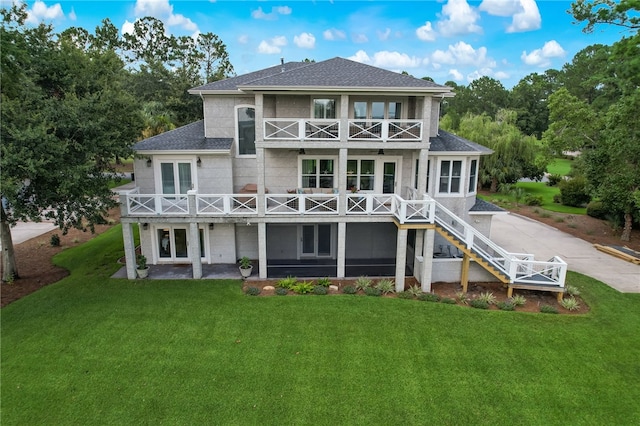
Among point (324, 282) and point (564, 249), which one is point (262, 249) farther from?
point (564, 249)

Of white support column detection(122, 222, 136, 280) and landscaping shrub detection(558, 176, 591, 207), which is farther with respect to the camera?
landscaping shrub detection(558, 176, 591, 207)

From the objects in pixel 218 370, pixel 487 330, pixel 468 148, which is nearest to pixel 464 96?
pixel 468 148

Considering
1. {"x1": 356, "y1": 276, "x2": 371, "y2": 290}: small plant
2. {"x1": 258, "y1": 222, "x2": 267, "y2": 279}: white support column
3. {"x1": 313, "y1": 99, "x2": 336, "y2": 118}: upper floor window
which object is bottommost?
{"x1": 356, "y1": 276, "x2": 371, "y2": 290}: small plant

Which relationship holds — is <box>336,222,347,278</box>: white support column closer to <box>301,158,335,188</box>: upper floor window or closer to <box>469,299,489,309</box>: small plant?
<box>301,158,335,188</box>: upper floor window

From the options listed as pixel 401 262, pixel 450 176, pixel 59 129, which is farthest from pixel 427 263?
pixel 59 129

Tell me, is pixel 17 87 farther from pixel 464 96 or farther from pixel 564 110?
pixel 464 96

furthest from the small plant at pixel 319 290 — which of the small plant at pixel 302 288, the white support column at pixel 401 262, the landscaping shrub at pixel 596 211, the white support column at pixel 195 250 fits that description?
the landscaping shrub at pixel 596 211

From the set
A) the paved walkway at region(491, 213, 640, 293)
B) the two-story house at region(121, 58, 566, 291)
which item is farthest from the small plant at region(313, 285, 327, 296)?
the paved walkway at region(491, 213, 640, 293)
